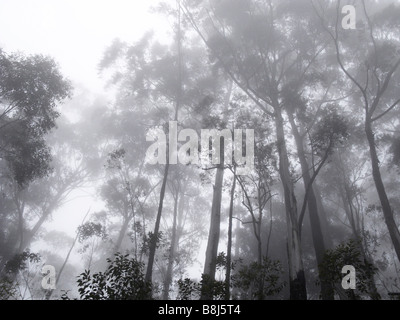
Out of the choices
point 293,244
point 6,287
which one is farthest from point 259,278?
point 6,287

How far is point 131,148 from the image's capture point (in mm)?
21984

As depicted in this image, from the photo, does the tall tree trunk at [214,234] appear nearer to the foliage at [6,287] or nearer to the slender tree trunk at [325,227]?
the slender tree trunk at [325,227]

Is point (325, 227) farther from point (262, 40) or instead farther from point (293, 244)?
point (262, 40)

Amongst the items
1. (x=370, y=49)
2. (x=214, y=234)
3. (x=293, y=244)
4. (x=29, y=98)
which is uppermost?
(x=370, y=49)

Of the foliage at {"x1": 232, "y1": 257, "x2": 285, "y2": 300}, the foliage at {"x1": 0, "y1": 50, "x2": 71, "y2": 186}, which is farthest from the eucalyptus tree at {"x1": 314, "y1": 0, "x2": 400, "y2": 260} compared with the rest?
the foliage at {"x1": 0, "y1": 50, "x2": 71, "y2": 186}

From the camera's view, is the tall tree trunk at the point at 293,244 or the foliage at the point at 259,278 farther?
the tall tree trunk at the point at 293,244

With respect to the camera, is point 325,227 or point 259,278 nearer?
point 259,278

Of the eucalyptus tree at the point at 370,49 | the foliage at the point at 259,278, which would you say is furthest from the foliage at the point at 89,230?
the eucalyptus tree at the point at 370,49

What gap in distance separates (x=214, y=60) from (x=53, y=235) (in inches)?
1154

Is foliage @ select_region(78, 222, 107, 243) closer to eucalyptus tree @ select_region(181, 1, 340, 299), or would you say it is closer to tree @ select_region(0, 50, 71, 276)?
tree @ select_region(0, 50, 71, 276)

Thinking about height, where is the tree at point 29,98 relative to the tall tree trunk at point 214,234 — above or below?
above

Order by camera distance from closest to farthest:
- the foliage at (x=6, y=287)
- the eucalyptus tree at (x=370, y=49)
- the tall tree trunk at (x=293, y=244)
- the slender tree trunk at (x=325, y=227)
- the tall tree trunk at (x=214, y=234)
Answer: the tall tree trunk at (x=293, y=244), the foliage at (x=6, y=287), the tall tree trunk at (x=214, y=234), the eucalyptus tree at (x=370, y=49), the slender tree trunk at (x=325, y=227)

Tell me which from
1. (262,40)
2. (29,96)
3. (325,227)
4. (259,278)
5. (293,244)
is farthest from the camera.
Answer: (325,227)
